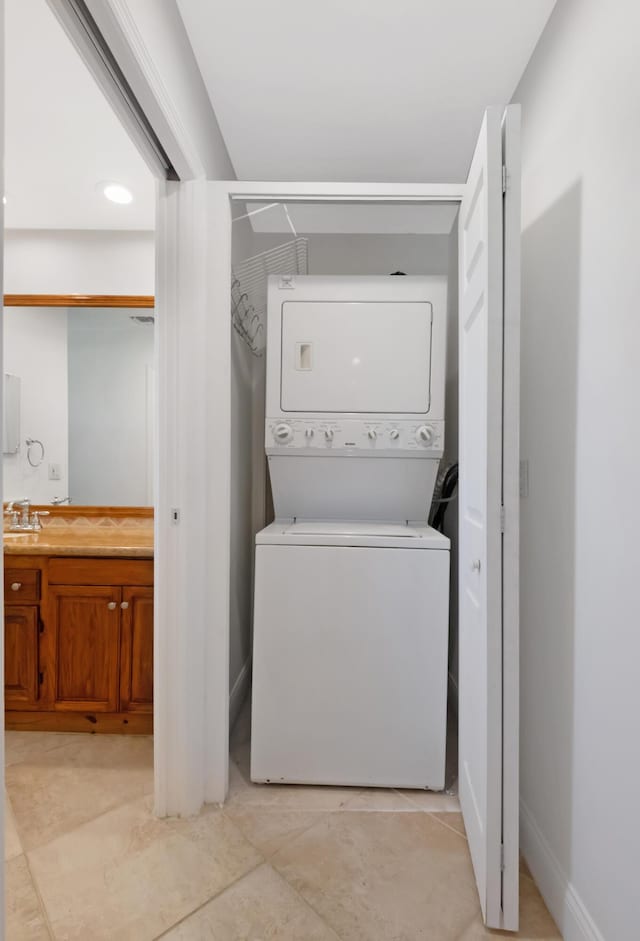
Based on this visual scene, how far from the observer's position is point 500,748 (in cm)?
121

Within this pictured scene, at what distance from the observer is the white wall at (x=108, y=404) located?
256cm

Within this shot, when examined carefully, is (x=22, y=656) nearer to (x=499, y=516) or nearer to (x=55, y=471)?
(x=55, y=471)

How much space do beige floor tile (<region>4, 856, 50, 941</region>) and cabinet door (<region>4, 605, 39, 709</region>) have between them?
0.80m

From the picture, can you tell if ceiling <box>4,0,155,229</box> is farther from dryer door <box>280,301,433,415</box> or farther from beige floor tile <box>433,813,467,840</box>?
beige floor tile <box>433,813,467,840</box>

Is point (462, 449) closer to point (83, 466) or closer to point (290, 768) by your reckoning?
point (290, 768)

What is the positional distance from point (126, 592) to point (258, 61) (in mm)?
2072

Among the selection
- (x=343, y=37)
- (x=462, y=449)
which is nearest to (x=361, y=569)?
(x=462, y=449)

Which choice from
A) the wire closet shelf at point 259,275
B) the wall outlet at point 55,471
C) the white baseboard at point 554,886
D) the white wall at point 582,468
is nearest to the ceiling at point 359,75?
the white wall at point 582,468

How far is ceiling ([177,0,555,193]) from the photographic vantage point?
4.56ft

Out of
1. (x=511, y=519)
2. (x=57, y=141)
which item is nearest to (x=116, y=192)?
(x=57, y=141)

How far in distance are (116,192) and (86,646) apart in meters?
2.09

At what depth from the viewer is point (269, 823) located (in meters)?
1.61


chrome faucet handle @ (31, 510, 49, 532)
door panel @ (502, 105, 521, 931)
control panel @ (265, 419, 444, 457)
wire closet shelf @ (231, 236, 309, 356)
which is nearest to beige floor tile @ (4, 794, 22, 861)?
chrome faucet handle @ (31, 510, 49, 532)

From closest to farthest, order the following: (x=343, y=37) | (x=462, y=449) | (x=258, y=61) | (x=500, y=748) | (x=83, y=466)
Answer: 1. (x=500, y=748)
2. (x=343, y=37)
3. (x=258, y=61)
4. (x=462, y=449)
5. (x=83, y=466)
